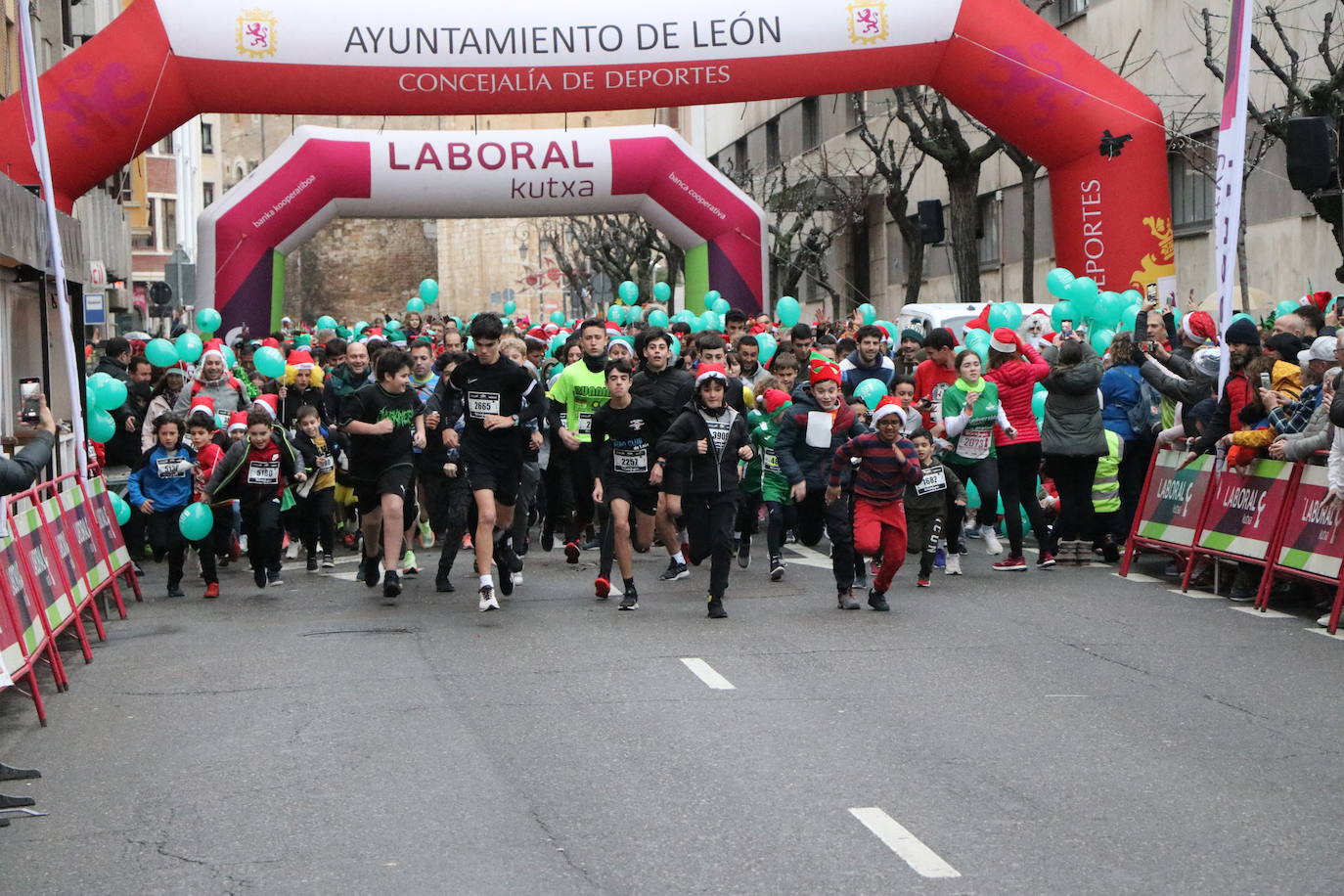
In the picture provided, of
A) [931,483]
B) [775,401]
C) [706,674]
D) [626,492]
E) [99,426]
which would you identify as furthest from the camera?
[99,426]

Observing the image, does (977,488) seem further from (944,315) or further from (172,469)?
(944,315)

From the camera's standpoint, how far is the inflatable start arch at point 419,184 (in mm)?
24781

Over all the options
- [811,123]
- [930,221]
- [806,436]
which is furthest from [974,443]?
[811,123]

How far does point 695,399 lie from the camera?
40.8 ft

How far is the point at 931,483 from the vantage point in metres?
13.2

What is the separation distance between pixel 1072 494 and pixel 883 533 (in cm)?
259

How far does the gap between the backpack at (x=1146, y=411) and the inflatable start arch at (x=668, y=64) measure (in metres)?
5.55

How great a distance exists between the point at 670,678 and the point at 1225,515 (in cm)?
496

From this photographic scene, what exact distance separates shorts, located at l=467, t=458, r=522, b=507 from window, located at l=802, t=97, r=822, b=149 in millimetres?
37075

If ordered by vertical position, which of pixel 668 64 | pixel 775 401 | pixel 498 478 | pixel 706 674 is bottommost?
pixel 706 674

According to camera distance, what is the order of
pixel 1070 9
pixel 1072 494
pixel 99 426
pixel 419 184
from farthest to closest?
pixel 1070 9 → pixel 419 184 → pixel 99 426 → pixel 1072 494

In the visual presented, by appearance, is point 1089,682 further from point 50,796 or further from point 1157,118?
point 1157,118

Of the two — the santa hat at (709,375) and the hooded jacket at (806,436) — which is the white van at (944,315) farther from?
the santa hat at (709,375)

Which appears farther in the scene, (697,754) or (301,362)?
(301,362)
